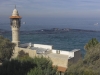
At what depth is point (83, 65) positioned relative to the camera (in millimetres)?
11742

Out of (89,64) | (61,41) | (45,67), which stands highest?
(45,67)

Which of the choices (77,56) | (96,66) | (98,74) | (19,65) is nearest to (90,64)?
(96,66)

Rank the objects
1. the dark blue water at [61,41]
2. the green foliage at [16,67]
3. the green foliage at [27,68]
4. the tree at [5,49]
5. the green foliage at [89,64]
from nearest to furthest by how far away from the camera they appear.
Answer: the green foliage at [27,68], the green foliage at [16,67], the green foliage at [89,64], the tree at [5,49], the dark blue water at [61,41]

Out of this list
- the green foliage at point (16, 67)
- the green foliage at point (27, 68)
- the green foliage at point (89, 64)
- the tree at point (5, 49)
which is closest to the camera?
the green foliage at point (27, 68)

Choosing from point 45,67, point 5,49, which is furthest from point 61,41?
point 45,67

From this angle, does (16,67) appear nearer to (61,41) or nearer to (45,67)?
(45,67)

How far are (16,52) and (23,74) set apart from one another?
1036 centimetres

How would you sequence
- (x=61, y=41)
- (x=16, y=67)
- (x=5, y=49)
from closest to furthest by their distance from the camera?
(x=16, y=67), (x=5, y=49), (x=61, y=41)

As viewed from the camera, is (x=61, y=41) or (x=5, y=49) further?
(x=61, y=41)

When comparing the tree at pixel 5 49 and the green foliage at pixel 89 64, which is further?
the tree at pixel 5 49

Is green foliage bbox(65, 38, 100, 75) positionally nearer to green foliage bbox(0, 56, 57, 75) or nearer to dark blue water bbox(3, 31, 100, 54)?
green foliage bbox(0, 56, 57, 75)

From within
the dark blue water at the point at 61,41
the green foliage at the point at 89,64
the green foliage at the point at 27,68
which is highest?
the green foliage at the point at 27,68

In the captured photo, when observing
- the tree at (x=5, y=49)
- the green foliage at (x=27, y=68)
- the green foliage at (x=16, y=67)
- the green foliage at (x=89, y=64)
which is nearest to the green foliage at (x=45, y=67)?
the green foliage at (x=27, y=68)

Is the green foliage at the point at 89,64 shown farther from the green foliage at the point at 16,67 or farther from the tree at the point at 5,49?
the tree at the point at 5,49
